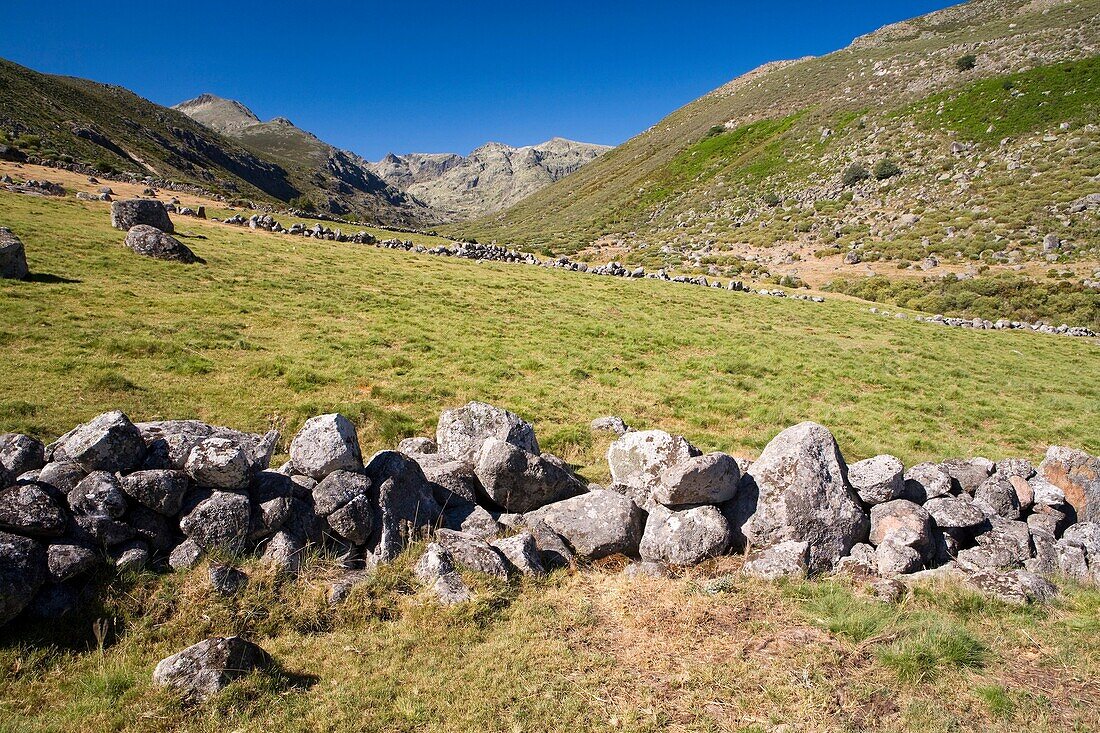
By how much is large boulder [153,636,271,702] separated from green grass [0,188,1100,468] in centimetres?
738

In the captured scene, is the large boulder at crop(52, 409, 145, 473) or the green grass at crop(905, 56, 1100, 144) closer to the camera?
the large boulder at crop(52, 409, 145, 473)

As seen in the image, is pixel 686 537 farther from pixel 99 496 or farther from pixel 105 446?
pixel 105 446

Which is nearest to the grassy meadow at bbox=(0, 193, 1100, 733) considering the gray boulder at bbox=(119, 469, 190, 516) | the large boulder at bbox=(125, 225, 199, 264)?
the gray boulder at bbox=(119, 469, 190, 516)

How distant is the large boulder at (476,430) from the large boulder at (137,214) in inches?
1317

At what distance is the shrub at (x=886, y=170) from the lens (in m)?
70.1

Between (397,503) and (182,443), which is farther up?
(182,443)

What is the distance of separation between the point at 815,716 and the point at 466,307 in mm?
25865

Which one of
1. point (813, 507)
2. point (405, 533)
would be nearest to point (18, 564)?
point (405, 533)

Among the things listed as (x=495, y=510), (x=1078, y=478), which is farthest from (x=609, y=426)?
(x=1078, y=478)

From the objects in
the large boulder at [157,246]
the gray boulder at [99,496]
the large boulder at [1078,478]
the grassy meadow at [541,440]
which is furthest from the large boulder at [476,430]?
the large boulder at [157,246]

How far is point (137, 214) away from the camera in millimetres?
33344

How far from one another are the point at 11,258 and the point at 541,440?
22.8 metres

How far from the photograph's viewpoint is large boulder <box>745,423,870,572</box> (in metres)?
8.66

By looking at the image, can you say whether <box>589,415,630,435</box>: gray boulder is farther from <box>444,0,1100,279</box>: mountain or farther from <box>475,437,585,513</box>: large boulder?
<box>444,0,1100,279</box>: mountain
